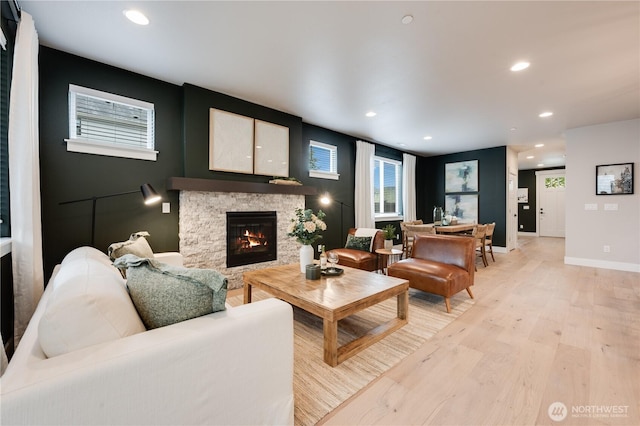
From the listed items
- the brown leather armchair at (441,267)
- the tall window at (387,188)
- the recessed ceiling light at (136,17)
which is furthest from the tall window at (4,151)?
the tall window at (387,188)

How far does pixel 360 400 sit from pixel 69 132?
3.69m

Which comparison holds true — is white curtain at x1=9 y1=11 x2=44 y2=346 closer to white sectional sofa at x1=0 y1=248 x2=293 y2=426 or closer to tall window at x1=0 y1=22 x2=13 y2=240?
tall window at x1=0 y1=22 x2=13 y2=240

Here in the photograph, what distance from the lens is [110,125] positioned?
3.06m

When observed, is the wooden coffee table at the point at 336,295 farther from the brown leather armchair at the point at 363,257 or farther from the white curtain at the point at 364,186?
the white curtain at the point at 364,186

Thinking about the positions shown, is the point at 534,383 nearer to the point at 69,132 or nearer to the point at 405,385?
the point at 405,385

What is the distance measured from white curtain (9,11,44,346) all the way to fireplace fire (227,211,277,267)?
1976 millimetres

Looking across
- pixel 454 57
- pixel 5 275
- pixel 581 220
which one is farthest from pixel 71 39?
pixel 581 220

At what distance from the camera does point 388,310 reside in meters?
2.94

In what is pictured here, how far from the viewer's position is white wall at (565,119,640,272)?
4660 mm

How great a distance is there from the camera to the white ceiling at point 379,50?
6.91 feet

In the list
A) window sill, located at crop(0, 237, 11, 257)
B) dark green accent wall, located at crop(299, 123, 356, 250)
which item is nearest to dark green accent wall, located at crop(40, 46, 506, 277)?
dark green accent wall, located at crop(299, 123, 356, 250)

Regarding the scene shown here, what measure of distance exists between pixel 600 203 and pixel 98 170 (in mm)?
7922

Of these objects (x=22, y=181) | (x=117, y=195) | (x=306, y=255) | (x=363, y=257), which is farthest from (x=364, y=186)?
(x=22, y=181)

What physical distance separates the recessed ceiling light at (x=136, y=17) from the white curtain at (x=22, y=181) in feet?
2.27
